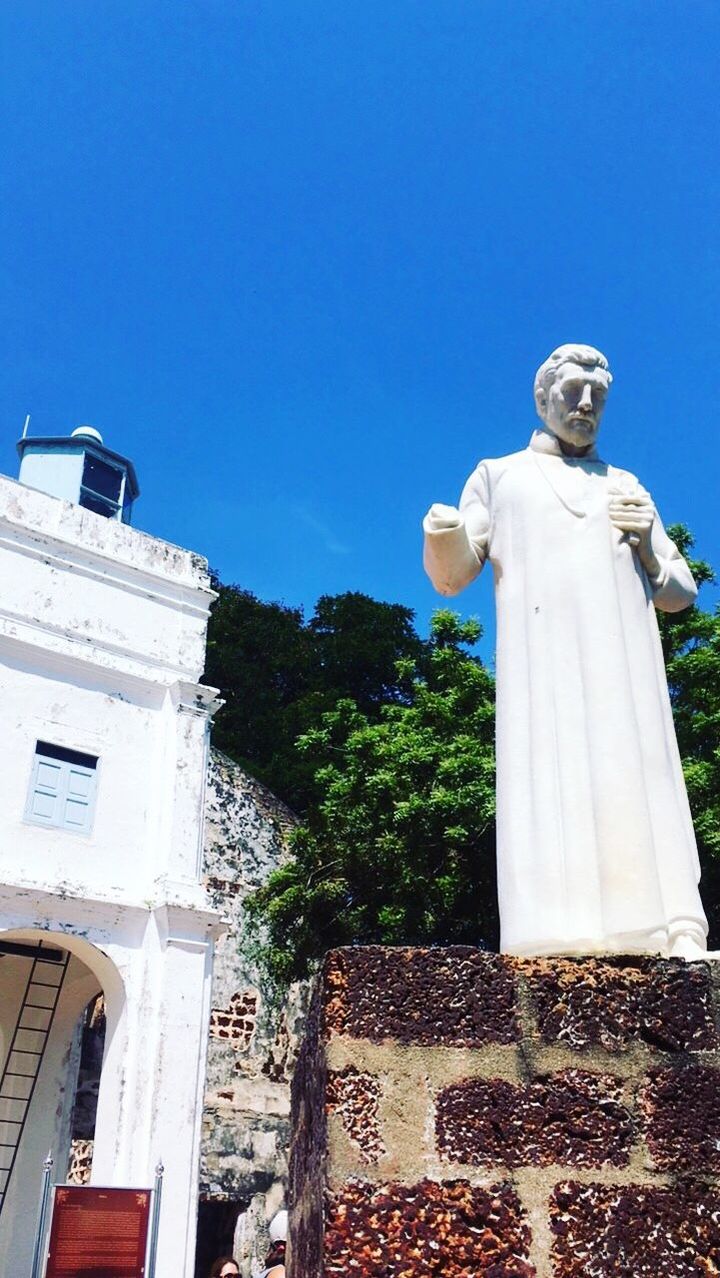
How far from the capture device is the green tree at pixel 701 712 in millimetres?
10062

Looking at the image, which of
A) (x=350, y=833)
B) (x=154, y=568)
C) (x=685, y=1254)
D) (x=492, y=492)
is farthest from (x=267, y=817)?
(x=685, y=1254)

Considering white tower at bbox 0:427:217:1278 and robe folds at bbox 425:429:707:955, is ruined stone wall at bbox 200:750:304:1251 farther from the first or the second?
robe folds at bbox 425:429:707:955

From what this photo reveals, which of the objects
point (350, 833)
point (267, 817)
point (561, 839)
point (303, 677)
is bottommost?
point (561, 839)

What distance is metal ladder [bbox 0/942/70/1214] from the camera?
10.2 metres

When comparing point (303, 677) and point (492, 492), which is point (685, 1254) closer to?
point (492, 492)

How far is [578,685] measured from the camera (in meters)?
2.93

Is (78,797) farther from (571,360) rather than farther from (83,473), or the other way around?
(571,360)

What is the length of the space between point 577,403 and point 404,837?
842cm

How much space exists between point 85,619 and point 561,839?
897 centimetres

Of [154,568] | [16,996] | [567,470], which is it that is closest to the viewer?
[567,470]

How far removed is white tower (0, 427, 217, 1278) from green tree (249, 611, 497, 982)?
1.96 m

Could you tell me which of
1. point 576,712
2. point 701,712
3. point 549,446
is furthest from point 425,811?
point 576,712

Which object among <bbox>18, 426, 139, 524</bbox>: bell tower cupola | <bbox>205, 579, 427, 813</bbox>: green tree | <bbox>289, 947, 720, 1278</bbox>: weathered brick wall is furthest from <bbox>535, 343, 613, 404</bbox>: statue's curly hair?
<bbox>205, 579, 427, 813</bbox>: green tree

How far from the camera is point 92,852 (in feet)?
32.8
